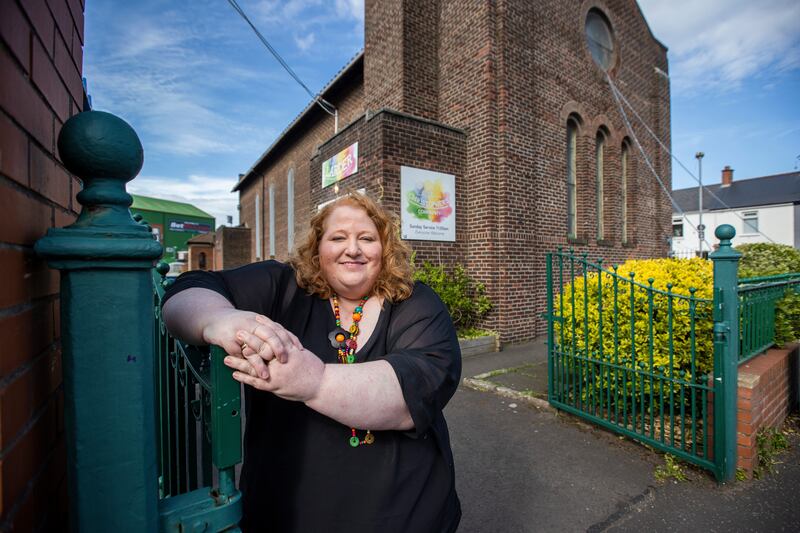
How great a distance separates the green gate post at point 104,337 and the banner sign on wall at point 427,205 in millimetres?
6314

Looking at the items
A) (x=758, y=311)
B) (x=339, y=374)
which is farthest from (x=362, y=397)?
(x=758, y=311)

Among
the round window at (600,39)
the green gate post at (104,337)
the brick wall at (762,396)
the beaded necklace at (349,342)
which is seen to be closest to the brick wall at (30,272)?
the green gate post at (104,337)

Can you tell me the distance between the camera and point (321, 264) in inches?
63.8

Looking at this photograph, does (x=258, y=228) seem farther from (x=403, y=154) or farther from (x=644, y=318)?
(x=644, y=318)

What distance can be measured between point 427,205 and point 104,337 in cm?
696

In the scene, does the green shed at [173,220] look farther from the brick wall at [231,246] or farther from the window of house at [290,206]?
the window of house at [290,206]

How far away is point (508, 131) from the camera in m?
7.72

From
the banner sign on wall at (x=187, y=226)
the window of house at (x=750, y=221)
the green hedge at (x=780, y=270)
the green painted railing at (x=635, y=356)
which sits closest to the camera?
the green painted railing at (x=635, y=356)

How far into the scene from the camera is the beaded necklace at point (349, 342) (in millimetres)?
1327

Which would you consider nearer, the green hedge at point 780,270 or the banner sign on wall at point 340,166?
the green hedge at point 780,270

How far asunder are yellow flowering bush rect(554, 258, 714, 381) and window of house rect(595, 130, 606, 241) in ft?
21.8

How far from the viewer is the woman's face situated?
61.4 inches

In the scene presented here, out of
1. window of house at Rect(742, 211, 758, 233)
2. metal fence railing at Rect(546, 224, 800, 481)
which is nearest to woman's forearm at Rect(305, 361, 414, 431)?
metal fence railing at Rect(546, 224, 800, 481)

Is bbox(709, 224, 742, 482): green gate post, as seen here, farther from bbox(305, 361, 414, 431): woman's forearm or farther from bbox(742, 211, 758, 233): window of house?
bbox(742, 211, 758, 233): window of house
